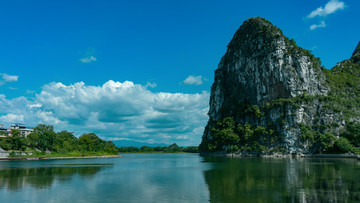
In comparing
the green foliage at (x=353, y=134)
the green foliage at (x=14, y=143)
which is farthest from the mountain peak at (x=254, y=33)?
the green foliage at (x=14, y=143)

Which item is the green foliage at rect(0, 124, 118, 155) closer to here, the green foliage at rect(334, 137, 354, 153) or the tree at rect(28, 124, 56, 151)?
the tree at rect(28, 124, 56, 151)

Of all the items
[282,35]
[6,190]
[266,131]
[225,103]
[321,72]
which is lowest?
[6,190]

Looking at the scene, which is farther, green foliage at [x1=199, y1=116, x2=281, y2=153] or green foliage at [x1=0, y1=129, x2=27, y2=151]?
green foliage at [x1=199, y1=116, x2=281, y2=153]

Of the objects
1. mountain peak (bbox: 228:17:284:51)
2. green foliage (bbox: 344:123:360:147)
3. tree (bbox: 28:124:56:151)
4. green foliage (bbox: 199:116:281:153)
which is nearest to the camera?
green foliage (bbox: 344:123:360:147)

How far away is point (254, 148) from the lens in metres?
118

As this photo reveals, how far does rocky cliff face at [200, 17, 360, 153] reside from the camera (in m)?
111

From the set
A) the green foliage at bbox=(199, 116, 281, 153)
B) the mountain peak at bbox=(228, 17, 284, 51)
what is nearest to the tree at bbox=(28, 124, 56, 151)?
the green foliage at bbox=(199, 116, 281, 153)

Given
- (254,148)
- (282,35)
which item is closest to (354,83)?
(282,35)

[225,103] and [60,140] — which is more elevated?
[225,103]

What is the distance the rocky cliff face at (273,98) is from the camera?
364ft

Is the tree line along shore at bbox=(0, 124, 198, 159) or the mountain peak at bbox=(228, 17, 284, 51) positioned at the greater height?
the mountain peak at bbox=(228, 17, 284, 51)

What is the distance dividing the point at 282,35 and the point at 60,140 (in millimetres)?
114330

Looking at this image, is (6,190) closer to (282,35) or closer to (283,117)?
(283,117)

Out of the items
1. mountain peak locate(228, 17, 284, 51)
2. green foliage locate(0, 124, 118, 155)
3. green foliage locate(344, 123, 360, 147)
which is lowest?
green foliage locate(0, 124, 118, 155)
